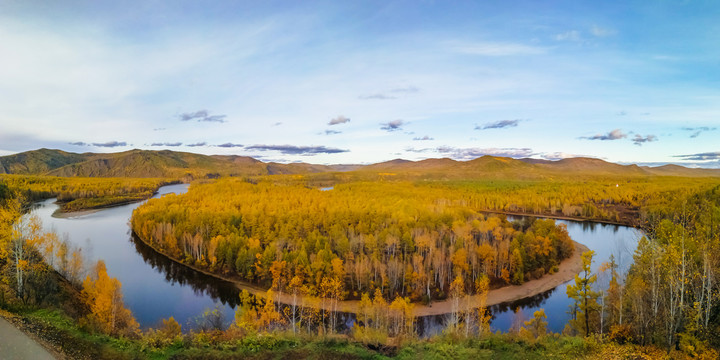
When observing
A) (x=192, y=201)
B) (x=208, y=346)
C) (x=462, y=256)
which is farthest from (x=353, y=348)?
(x=192, y=201)

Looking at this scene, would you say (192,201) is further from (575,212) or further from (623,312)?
(575,212)

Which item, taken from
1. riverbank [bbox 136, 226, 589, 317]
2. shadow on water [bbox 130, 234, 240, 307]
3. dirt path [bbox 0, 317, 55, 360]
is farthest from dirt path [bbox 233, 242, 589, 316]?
dirt path [bbox 0, 317, 55, 360]

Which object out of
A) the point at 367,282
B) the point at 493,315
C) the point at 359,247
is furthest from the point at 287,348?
the point at 359,247

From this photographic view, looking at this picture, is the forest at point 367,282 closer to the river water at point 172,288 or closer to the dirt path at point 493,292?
the dirt path at point 493,292

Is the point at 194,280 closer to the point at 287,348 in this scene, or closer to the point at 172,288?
the point at 172,288

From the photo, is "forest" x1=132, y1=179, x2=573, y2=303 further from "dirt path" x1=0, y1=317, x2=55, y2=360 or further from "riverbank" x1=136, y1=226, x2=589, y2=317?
"dirt path" x1=0, y1=317, x2=55, y2=360

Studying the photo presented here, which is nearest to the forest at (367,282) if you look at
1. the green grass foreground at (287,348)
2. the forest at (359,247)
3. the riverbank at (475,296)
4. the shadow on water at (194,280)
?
the green grass foreground at (287,348)
